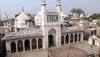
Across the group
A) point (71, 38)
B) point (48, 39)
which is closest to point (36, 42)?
point (48, 39)

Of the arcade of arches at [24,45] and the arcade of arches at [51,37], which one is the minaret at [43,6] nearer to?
the arcade of arches at [51,37]

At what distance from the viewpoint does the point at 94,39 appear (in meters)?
21.7

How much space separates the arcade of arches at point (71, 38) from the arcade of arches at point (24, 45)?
11.6 ft

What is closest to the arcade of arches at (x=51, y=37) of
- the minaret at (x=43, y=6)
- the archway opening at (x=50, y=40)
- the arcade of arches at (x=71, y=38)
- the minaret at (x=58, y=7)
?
the archway opening at (x=50, y=40)

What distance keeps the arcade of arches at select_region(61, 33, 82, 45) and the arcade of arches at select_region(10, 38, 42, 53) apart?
11.6 ft

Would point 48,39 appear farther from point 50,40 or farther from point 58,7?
point 58,7

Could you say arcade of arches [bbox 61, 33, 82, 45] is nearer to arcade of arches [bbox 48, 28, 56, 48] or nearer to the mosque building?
the mosque building

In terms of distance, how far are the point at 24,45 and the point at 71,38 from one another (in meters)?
7.89

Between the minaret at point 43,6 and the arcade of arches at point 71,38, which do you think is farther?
the arcade of arches at point 71,38

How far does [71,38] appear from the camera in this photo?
25234mm

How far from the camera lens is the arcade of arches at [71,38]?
23.9 meters

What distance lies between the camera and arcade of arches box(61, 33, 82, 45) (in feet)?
78.5

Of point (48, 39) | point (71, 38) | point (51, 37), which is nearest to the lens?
point (48, 39)

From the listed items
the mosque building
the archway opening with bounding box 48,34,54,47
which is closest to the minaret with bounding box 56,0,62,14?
the mosque building
